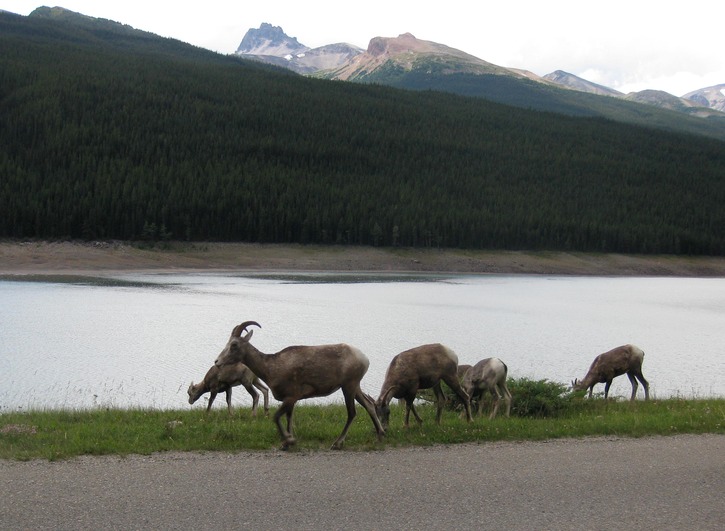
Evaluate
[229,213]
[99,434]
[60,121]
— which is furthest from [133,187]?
[99,434]

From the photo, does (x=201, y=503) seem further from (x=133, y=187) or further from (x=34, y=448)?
(x=133, y=187)

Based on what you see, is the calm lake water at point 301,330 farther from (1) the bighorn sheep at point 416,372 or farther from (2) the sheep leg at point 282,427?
(2) the sheep leg at point 282,427

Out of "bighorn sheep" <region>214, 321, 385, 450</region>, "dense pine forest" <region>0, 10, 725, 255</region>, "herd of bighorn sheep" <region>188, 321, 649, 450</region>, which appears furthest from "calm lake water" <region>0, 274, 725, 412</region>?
"dense pine forest" <region>0, 10, 725, 255</region>

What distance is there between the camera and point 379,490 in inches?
346

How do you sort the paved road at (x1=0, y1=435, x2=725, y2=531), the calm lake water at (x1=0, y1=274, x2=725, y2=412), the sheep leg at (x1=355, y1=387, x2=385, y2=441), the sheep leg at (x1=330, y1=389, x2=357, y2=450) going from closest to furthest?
the paved road at (x1=0, y1=435, x2=725, y2=531), the sheep leg at (x1=330, y1=389, x2=357, y2=450), the sheep leg at (x1=355, y1=387, x2=385, y2=441), the calm lake water at (x1=0, y1=274, x2=725, y2=412)

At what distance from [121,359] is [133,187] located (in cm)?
8437

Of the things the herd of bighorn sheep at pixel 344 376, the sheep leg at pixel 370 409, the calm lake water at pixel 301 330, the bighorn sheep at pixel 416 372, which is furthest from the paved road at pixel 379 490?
the calm lake water at pixel 301 330

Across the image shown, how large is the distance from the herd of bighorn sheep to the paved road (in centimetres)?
98

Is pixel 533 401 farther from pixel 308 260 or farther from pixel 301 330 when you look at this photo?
pixel 308 260

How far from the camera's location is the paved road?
7789mm

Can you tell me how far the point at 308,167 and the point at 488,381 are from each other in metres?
132

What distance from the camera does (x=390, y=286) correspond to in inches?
2813

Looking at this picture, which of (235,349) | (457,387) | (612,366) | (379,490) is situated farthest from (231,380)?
(612,366)

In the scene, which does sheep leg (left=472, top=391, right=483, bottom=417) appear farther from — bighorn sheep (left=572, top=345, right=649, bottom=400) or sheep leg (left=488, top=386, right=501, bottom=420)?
bighorn sheep (left=572, top=345, right=649, bottom=400)
